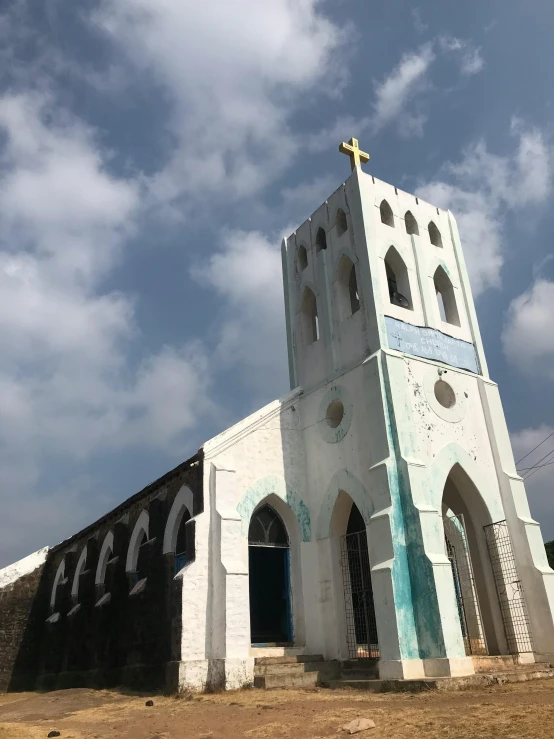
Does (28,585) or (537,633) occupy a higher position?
(28,585)

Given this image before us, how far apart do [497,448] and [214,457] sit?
22.7ft

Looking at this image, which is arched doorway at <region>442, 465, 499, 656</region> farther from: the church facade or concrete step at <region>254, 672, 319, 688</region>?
concrete step at <region>254, 672, 319, 688</region>

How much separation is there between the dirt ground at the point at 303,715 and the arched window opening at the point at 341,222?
Result: 1164cm

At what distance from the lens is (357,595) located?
14.9 meters

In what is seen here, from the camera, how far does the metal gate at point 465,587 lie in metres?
13.6

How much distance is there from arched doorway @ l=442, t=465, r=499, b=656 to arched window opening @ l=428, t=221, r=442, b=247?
7.11 m

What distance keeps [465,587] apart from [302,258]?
10338mm

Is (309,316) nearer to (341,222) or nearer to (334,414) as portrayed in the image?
(341,222)

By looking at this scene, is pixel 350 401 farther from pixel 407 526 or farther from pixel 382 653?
pixel 382 653

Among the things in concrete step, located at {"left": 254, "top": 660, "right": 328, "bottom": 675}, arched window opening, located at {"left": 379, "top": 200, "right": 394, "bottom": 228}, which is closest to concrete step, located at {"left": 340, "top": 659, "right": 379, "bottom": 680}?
concrete step, located at {"left": 254, "top": 660, "right": 328, "bottom": 675}

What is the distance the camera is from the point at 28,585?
23281mm

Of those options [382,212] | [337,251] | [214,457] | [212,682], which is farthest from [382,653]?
[382,212]

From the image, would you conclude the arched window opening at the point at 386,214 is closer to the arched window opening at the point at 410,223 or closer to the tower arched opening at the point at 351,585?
the arched window opening at the point at 410,223

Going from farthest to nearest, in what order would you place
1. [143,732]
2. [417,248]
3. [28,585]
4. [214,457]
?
1. [28,585]
2. [417,248]
3. [214,457]
4. [143,732]
